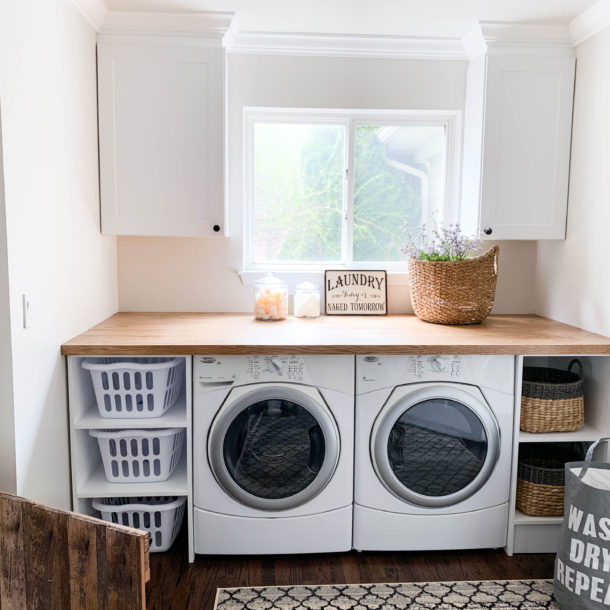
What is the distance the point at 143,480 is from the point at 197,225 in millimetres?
1147

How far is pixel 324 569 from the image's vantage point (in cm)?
239

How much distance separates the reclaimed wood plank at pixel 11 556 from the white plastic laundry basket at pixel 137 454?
0.72 m

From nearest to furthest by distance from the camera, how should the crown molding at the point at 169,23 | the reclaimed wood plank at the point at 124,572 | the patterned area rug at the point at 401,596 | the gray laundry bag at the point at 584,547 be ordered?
the reclaimed wood plank at the point at 124,572 → the gray laundry bag at the point at 584,547 → the patterned area rug at the point at 401,596 → the crown molding at the point at 169,23

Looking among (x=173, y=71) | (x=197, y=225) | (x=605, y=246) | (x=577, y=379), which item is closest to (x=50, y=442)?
(x=197, y=225)

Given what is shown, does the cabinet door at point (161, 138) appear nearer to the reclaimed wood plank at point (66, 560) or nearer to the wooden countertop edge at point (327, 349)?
the wooden countertop edge at point (327, 349)

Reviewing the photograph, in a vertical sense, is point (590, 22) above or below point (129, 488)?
above

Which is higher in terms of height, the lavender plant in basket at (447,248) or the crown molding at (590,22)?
the crown molding at (590,22)

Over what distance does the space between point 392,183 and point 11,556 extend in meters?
2.41

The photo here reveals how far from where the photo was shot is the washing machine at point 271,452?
92.4 inches

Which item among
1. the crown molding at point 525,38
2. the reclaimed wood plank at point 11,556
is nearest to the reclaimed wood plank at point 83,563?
the reclaimed wood plank at point 11,556

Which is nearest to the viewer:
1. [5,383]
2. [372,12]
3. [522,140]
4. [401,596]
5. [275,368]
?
[5,383]

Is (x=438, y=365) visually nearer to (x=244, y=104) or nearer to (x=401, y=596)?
(x=401, y=596)

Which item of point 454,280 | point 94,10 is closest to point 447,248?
point 454,280

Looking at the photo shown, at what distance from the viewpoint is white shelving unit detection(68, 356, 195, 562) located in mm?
2334
